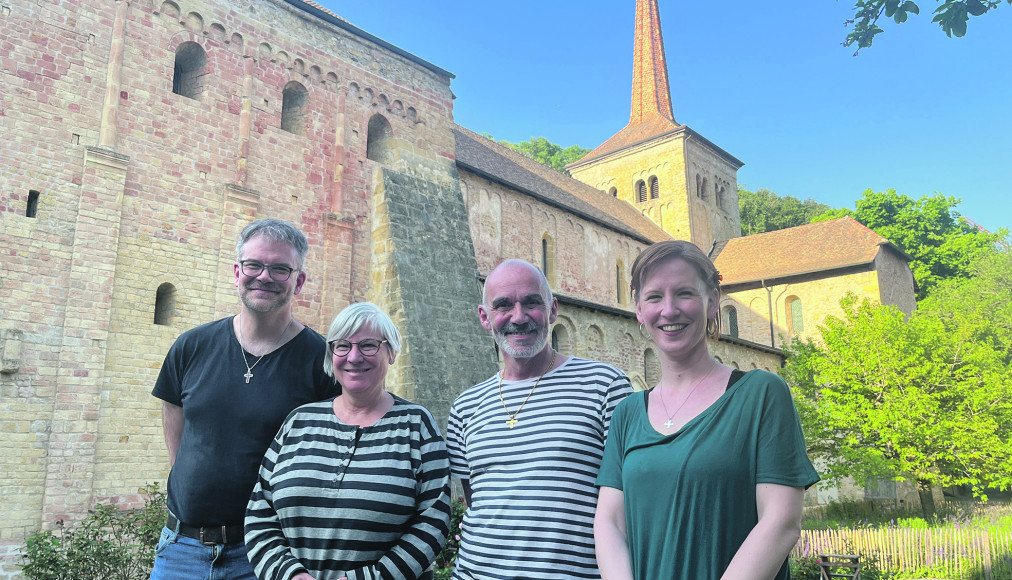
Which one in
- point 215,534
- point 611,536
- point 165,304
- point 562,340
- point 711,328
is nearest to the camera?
point 611,536

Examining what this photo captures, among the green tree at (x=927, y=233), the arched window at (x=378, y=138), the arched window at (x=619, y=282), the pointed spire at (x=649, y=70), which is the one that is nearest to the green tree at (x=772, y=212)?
the green tree at (x=927, y=233)

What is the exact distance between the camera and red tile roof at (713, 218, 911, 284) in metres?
29.6

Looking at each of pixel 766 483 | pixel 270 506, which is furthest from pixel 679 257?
pixel 270 506

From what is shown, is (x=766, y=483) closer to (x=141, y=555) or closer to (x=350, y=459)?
(x=350, y=459)

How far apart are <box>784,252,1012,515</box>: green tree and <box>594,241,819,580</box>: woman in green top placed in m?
18.8

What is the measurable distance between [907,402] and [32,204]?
2079 centimetres

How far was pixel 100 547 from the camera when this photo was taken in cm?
784

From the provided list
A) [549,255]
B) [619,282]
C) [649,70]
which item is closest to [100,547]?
[549,255]

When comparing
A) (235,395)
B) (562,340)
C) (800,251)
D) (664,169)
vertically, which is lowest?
(235,395)

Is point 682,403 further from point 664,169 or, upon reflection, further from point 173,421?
point 664,169

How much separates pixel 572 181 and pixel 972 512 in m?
18.7

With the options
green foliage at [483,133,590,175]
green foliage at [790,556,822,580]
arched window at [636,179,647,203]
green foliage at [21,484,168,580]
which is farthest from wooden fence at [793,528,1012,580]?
green foliage at [483,133,590,175]

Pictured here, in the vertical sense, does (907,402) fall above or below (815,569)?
above

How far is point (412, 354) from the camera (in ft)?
40.9
